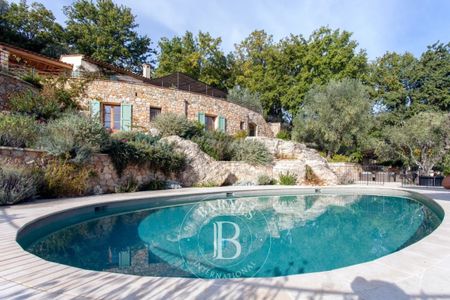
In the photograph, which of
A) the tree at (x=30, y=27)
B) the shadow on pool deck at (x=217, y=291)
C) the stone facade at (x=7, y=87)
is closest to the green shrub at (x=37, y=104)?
the stone facade at (x=7, y=87)

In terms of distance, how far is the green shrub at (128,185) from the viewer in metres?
Result: 8.97

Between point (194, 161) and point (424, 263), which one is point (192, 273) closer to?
point (424, 263)

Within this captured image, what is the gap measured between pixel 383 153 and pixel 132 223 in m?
18.2

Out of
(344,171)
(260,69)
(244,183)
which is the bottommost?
(244,183)

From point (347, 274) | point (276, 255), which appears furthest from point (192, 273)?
point (347, 274)

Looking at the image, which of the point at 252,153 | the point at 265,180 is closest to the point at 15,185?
the point at 265,180

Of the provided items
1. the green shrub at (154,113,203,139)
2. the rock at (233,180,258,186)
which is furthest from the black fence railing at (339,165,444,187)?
the green shrub at (154,113,203,139)

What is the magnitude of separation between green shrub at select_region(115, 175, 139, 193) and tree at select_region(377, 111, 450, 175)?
1585 cm

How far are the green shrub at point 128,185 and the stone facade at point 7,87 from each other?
5.67m

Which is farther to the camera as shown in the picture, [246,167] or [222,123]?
[222,123]

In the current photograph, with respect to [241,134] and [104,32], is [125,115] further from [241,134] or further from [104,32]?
[104,32]

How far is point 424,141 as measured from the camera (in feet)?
49.7

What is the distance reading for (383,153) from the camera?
18109mm

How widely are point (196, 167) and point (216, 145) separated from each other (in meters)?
2.18
